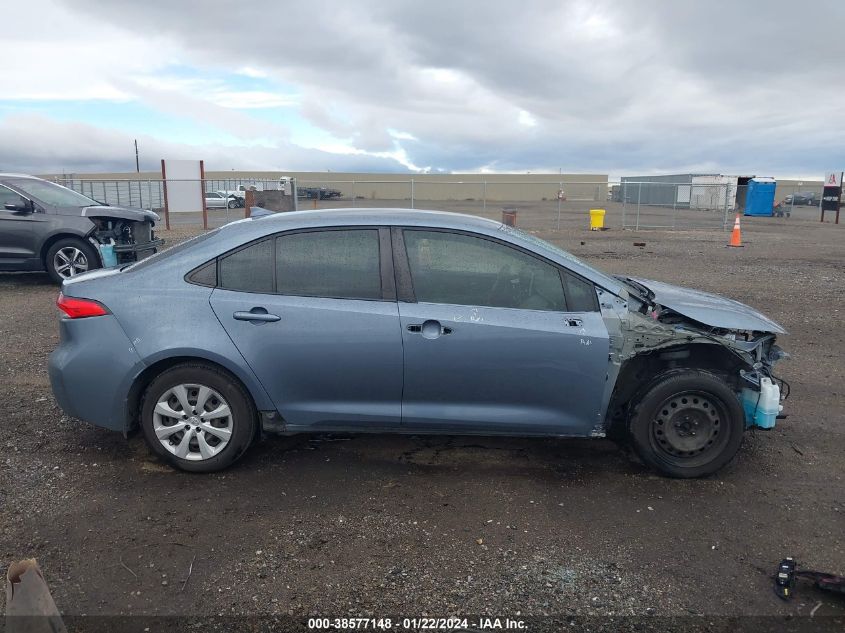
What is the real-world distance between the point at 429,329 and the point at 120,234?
810 centimetres

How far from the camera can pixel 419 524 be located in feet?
11.8

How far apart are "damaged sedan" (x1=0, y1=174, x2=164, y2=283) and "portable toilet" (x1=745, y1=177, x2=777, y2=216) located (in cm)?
3174

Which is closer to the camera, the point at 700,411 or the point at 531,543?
the point at 531,543

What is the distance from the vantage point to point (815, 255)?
15.9m

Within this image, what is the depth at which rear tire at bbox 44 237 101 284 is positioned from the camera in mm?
10039

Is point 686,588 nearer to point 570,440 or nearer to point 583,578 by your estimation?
point 583,578

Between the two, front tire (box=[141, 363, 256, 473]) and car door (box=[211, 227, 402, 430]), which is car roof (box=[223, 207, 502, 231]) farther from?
front tire (box=[141, 363, 256, 473])

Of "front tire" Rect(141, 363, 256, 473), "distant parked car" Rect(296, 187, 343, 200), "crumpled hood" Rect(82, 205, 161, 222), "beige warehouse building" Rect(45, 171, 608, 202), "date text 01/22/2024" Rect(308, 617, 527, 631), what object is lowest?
"date text 01/22/2024" Rect(308, 617, 527, 631)

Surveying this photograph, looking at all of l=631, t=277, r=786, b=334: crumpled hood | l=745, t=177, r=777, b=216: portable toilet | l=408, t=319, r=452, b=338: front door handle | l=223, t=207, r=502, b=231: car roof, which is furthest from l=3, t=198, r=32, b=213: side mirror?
l=745, t=177, r=777, b=216: portable toilet

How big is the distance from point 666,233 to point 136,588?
2265 centimetres

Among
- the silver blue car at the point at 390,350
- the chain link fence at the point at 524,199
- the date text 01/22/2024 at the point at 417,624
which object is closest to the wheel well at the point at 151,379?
the silver blue car at the point at 390,350

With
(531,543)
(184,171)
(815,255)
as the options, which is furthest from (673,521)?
(184,171)

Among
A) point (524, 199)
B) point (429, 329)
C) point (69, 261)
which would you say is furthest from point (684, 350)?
point (524, 199)

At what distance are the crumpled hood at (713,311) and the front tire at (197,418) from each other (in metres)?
2.81
